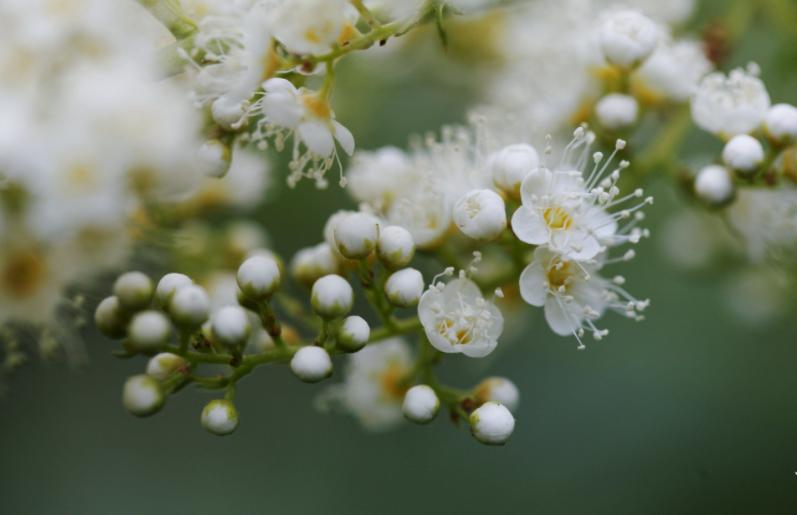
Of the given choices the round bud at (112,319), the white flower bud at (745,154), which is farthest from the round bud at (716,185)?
the round bud at (112,319)

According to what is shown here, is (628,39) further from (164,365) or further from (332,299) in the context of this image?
(164,365)

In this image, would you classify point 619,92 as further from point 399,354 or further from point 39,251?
point 39,251

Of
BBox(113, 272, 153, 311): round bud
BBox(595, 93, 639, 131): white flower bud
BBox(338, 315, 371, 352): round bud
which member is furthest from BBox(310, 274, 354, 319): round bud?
BBox(595, 93, 639, 131): white flower bud

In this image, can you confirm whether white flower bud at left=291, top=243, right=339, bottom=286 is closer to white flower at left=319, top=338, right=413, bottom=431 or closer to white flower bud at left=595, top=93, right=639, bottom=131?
white flower at left=319, top=338, right=413, bottom=431

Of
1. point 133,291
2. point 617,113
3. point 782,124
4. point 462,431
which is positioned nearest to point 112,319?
point 133,291

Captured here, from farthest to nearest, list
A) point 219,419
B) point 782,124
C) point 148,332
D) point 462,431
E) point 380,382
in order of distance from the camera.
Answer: point 462,431
point 380,382
point 782,124
point 219,419
point 148,332
